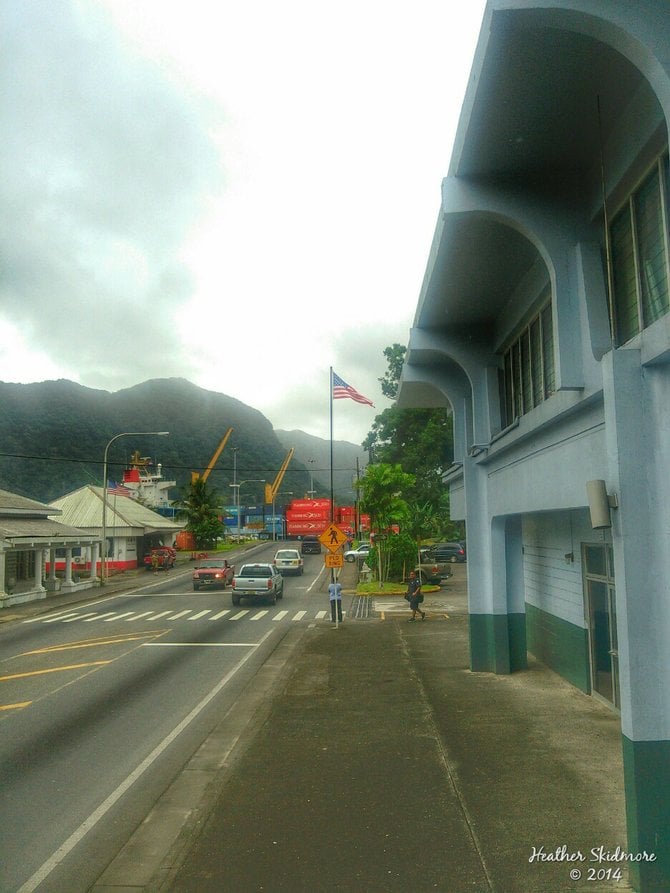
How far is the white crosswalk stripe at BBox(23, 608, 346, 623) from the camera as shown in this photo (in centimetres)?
2608

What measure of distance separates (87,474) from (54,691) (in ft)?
582

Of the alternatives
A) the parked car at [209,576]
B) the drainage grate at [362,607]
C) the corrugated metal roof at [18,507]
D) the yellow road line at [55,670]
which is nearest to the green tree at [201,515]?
the corrugated metal roof at [18,507]

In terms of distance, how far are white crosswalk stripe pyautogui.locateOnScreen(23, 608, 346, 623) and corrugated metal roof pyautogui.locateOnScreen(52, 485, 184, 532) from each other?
811 inches

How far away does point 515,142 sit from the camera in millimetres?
7543

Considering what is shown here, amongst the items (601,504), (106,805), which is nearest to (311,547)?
(106,805)

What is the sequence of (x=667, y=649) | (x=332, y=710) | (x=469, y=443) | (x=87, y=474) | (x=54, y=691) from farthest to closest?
(x=87, y=474)
(x=469, y=443)
(x=54, y=691)
(x=332, y=710)
(x=667, y=649)

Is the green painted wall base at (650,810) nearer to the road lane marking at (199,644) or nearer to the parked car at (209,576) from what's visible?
the road lane marking at (199,644)

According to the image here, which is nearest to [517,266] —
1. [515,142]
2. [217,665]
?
[515,142]

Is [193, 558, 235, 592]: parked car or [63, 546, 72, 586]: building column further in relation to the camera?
[193, 558, 235, 592]: parked car

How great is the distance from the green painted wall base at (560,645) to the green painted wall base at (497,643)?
1.74 ft

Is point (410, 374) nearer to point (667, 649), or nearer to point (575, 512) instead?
point (575, 512)

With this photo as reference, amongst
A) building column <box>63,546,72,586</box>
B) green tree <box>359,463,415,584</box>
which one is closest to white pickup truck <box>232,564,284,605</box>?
green tree <box>359,463,415,584</box>

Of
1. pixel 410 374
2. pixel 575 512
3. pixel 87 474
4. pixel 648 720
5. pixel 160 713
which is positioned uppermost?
pixel 87 474

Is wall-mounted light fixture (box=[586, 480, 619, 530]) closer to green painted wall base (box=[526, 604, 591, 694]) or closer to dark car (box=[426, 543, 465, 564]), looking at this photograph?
green painted wall base (box=[526, 604, 591, 694])
